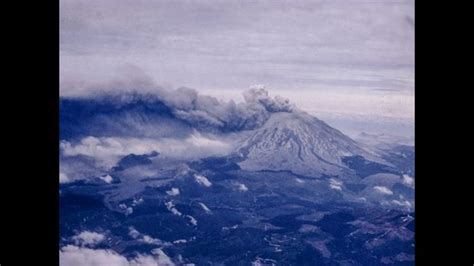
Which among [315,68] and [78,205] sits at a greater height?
[315,68]

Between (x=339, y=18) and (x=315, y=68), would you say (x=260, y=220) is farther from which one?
(x=339, y=18)

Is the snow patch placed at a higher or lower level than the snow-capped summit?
lower

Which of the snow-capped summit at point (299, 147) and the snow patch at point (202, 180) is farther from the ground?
the snow-capped summit at point (299, 147)

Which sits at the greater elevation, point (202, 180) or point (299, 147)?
point (299, 147)

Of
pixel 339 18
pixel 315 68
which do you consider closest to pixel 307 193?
pixel 315 68
